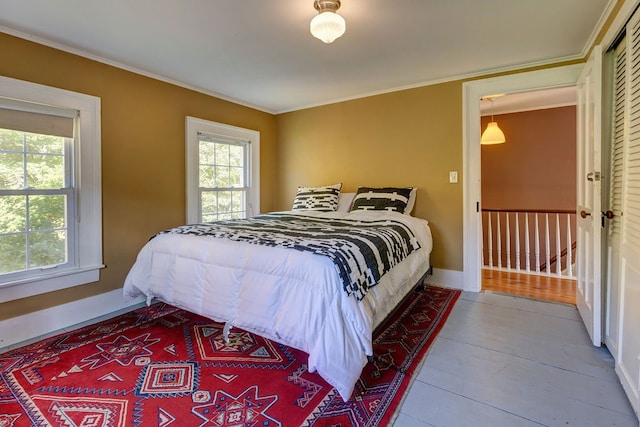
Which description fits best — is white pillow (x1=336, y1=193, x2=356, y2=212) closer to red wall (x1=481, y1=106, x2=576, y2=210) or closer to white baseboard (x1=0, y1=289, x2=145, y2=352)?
white baseboard (x1=0, y1=289, x2=145, y2=352)

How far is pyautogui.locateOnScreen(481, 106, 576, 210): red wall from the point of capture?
4.40 m

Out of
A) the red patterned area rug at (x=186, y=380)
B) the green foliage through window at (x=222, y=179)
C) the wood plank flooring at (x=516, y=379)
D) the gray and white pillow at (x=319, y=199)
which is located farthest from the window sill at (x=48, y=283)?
the wood plank flooring at (x=516, y=379)

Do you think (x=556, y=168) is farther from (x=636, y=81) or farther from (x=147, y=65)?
(x=147, y=65)

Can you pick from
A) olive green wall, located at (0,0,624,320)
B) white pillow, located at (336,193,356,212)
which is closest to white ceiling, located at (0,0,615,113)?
olive green wall, located at (0,0,624,320)

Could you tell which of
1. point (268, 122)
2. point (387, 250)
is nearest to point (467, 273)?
point (387, 250)

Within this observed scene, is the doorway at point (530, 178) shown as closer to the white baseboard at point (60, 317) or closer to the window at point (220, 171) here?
the window at point (220, 171)

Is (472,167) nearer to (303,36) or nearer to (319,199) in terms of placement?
(319,199)

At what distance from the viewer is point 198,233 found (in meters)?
2.25

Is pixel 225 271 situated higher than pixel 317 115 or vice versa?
pixel 317 115

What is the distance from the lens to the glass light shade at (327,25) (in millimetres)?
1771

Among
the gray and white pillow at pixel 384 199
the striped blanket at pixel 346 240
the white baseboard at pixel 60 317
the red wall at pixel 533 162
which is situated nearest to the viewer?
the striped blanket at pixel 346 240

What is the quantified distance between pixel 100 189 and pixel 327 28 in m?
2.27

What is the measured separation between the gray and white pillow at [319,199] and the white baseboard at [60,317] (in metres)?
1.90

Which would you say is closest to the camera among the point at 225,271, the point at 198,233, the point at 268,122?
the point at 225,271
